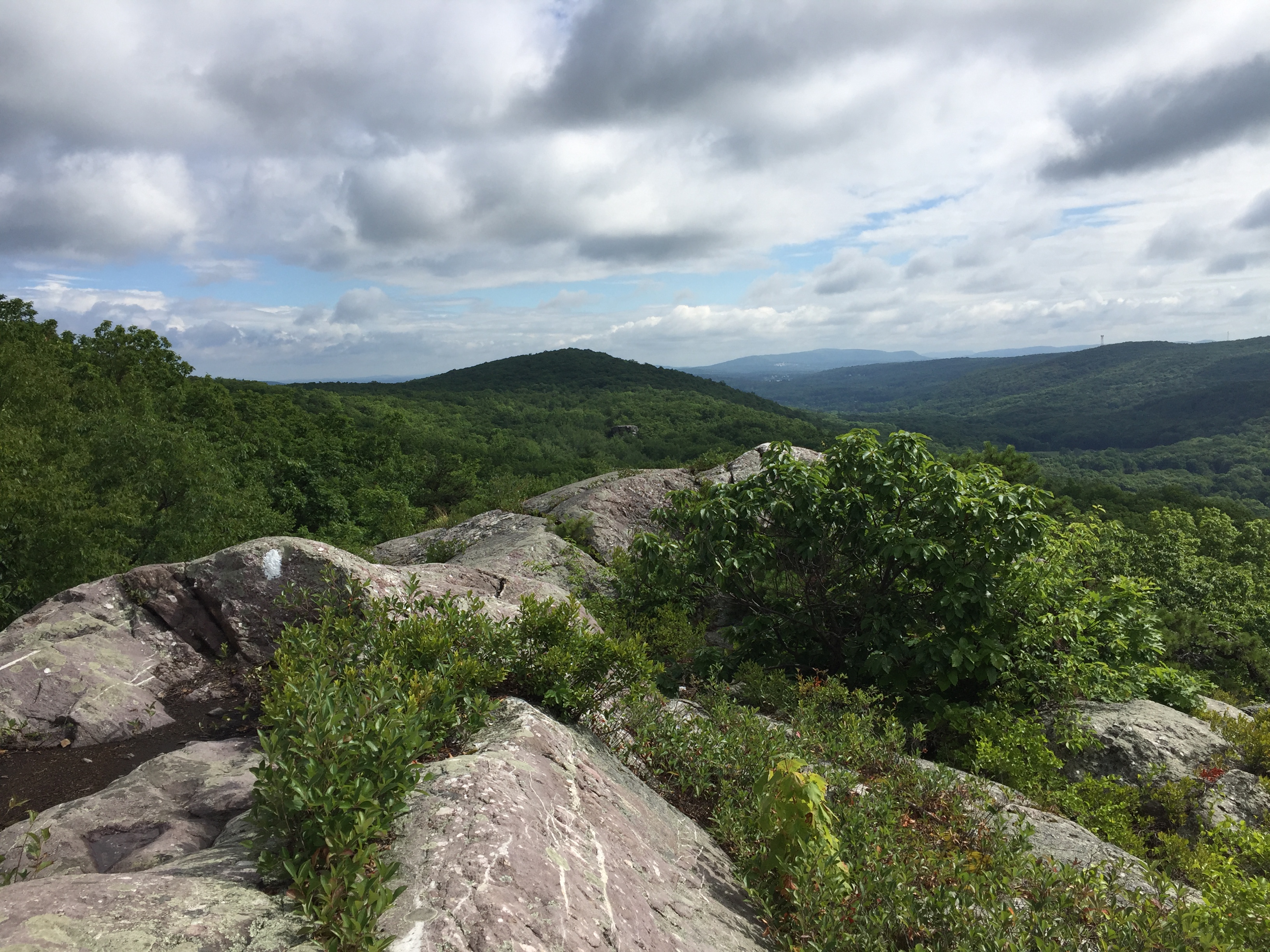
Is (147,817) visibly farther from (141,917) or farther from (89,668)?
(89,668)

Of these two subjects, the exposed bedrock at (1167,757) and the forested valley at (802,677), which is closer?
the forested valley at (802,677)

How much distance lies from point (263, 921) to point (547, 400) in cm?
13887

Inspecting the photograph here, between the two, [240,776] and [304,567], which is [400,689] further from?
[304,567]

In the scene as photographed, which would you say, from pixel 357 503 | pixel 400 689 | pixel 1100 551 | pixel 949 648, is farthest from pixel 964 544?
pixel 357 503

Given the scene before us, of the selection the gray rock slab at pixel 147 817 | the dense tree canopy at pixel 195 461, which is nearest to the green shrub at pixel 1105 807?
the gray rock slab at pixel 147 817

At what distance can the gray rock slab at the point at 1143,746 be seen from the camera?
25.9 ft

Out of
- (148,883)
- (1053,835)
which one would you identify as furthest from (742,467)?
(148,883)

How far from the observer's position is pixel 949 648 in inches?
328

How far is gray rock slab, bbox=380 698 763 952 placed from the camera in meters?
2.75

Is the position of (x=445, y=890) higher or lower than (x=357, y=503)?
higher

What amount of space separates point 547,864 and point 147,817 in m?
3.54

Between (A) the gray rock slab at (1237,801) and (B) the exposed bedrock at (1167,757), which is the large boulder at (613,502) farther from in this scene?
(A) the gray rock slab at (1237,801)

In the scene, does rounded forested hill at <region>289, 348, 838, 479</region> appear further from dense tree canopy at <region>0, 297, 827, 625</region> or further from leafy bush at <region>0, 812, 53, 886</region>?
leafy bush at <region>0, 812, 53, 886</region>

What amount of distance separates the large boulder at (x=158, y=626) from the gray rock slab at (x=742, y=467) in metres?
10.0
